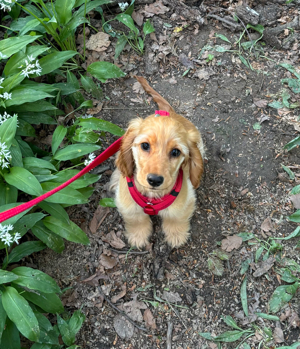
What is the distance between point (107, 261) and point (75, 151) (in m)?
1.27

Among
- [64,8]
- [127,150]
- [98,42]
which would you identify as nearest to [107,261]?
[127,150]

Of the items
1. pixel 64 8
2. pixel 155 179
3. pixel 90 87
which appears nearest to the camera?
pixel 155 179

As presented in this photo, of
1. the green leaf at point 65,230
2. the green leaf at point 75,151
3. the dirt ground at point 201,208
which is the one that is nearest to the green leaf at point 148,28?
the dirt ground at point 201,208

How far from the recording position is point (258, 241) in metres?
3.59

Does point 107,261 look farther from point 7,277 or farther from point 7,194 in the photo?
point 7,194

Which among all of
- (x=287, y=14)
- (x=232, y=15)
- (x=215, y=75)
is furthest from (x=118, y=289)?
(x=287, y=14)

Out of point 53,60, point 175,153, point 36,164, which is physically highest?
point 53,60

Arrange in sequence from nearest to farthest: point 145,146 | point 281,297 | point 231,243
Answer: point 145,146
point 281,297
point 231,243

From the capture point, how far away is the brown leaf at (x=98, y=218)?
3.73 m

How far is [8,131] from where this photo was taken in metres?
2.84

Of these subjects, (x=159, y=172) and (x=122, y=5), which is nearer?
(x=159, y=172)

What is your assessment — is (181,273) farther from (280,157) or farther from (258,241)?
(280,157)

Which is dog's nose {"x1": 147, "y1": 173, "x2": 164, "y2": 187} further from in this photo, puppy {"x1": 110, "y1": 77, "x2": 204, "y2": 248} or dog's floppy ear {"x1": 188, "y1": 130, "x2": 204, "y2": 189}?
dog's floppy ear {"x1": 188, "y1": 130, "x2": 204, "y2": 189}

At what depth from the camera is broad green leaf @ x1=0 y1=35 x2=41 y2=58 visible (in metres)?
3.23
